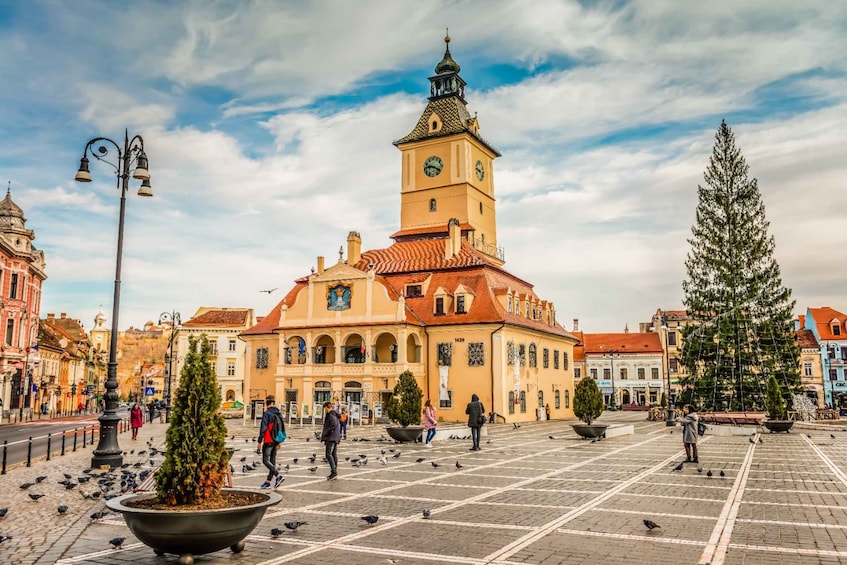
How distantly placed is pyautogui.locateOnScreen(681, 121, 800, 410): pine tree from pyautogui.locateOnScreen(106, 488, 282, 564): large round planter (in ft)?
134

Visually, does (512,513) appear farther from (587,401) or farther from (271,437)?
(587,401)

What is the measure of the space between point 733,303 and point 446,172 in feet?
82.4

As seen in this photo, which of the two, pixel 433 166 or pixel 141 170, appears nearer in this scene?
pixel 141 170

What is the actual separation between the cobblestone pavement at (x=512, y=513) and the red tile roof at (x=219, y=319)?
64.3m

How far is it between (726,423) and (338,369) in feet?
78.0

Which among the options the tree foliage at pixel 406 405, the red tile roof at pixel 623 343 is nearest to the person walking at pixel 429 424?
the tree foliage at pixel 406 405

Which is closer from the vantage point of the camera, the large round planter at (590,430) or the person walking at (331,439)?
the person walking at (331,439)

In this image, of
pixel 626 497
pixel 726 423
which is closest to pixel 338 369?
pixel 726 423

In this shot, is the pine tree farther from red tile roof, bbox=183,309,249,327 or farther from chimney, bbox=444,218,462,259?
red tile roof, bbox=183,309,249,327

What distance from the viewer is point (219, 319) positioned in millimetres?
85500

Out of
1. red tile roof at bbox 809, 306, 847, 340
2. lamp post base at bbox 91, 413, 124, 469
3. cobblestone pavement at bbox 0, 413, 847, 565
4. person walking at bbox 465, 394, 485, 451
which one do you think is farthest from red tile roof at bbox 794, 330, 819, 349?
lamp post base at bbox 91, 413, 124, 469

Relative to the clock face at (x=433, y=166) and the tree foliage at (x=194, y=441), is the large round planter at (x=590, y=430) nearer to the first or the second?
the tree foliage at (x=194, y=441)

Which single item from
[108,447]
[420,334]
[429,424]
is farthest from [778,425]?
[108,447]

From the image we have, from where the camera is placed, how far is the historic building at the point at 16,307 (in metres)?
49.0
